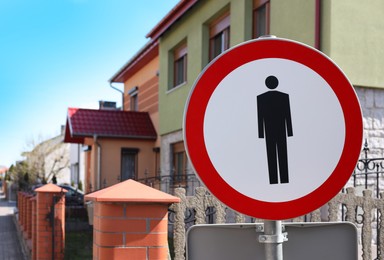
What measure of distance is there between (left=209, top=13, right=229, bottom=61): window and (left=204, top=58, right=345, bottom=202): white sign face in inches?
416

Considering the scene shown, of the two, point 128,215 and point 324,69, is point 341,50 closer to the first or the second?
point 128,215

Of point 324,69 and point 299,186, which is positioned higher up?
point 324,69

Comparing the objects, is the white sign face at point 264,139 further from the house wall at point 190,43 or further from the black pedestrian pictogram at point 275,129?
the house wall at point 190,43

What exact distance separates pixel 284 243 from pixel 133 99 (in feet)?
68.5

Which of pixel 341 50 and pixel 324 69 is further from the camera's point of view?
pixel 341 50

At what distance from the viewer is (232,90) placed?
2.16 meters

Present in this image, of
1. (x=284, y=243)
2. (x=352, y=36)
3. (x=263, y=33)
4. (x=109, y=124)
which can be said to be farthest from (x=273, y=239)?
(x=109, y=124)

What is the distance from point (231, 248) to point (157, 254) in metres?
1.21

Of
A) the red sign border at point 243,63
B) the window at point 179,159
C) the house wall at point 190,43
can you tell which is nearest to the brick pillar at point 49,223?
the house wall at point 190,43

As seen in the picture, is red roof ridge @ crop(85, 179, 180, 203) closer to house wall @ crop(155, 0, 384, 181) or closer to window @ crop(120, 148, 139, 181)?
house wall @ crop(155, 0, 384, 181)

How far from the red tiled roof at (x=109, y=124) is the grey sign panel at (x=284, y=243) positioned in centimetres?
1668

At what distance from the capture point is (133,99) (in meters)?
22.8

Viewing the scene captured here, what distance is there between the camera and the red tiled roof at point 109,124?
743 inches

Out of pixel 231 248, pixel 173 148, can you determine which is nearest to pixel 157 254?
pixel 231 248
